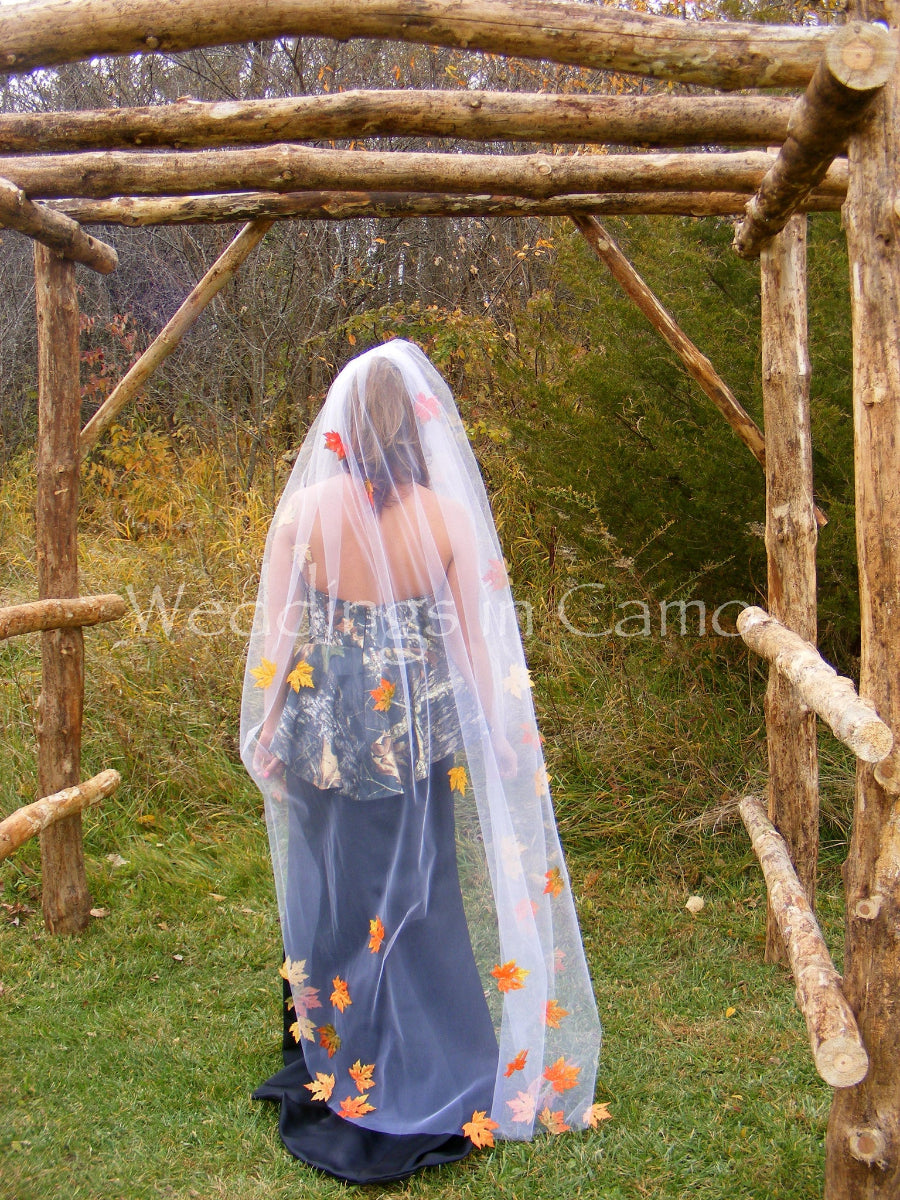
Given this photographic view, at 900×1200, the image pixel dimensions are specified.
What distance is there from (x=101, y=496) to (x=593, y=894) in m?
5.13

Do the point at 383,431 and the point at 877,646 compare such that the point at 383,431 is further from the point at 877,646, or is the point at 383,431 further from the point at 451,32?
the point at 877,646

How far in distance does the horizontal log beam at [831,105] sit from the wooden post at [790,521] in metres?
0.75

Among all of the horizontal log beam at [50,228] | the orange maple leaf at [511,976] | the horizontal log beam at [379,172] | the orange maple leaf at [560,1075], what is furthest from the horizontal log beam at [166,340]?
the orange maple leaf at [560,1075]

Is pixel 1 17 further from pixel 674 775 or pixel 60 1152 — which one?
pixel 674 775

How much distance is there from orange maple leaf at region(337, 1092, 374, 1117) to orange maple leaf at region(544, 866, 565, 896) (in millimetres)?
742

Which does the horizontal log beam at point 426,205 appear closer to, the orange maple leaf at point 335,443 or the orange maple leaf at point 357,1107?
the orange maple leaf at point 335,443

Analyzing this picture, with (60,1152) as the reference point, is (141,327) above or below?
above

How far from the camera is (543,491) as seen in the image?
540 centimetres

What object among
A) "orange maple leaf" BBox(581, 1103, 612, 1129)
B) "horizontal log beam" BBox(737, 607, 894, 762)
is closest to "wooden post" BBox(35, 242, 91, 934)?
"orange maple leaf" BBox(581, 1103, 612, 1129)

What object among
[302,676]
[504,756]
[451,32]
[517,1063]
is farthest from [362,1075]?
[451,32]

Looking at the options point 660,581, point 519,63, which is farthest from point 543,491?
point 519,63

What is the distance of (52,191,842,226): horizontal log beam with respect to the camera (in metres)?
3.38

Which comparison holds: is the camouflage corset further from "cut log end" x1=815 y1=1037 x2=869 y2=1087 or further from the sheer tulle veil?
"cut log end" x1=815 y1=1037 x2=869 y2=1087

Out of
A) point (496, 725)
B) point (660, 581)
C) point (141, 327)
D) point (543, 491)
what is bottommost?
point (496, 725)
